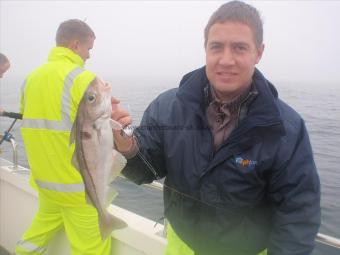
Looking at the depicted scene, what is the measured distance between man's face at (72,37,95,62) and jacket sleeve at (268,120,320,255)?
7.69 feet

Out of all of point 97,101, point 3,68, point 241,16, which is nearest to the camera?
point 97,101

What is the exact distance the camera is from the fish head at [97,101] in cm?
209

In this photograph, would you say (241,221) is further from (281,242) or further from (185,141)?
(185,141)

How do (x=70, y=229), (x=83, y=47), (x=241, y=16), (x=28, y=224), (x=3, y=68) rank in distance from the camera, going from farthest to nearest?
(x=3, y=68)
(x=28, y=224)
(x=83, y=47)
(x=70, y=229)
(x=241, y=16)

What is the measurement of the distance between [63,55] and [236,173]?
2.09 metres

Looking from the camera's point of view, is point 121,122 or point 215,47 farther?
point 215,47

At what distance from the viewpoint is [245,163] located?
2.30m

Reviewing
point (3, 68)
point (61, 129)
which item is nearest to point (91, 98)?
point (61, 129)

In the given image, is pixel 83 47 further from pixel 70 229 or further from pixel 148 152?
pixel 70 229

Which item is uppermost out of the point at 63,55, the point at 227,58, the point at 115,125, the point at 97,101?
the point at 227,58

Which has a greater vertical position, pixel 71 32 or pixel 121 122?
pixel 71 32

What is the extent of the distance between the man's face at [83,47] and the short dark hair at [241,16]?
64.8 inches

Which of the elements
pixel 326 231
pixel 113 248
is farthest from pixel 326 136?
pixel 113 248

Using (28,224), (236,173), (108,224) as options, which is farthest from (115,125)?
(28,224)
